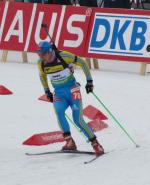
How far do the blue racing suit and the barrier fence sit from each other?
21.9ft

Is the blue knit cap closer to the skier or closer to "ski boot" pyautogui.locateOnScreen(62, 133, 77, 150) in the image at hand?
the skier

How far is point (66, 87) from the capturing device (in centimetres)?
859

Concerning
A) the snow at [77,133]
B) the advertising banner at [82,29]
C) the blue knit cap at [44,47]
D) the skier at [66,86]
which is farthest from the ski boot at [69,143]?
the advertising banner at [82,29]

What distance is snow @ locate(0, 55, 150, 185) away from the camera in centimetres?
734

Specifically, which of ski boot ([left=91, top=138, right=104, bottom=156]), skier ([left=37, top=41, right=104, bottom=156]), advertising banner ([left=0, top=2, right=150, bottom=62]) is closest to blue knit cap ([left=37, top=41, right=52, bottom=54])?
skier ([left=37, top=41, right=104, bottom=156])

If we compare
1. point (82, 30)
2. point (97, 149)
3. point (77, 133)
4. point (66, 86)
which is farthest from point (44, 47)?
point (82, 30)

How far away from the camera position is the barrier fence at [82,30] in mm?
15117

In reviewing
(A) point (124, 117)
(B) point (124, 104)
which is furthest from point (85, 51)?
(A) point (124, 117)

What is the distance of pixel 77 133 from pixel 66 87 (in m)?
1.71

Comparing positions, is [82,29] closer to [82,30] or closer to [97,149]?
[82,30]

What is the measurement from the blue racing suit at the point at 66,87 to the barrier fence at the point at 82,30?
668cm

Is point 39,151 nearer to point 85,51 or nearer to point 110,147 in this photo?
point 110,147

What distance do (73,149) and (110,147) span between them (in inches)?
24.7

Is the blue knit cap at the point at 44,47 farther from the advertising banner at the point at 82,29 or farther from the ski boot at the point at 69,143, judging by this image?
the advertising banner at the point at 82,29
